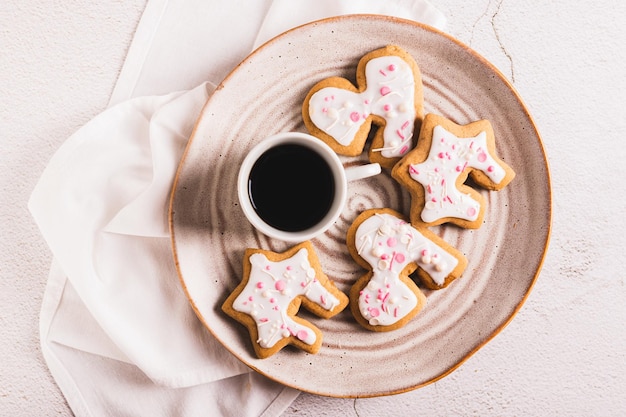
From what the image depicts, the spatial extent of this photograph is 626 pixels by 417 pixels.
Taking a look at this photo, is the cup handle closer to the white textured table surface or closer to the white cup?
the white cup

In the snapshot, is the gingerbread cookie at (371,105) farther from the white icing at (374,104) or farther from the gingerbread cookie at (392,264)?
the gingerbread cookie at (392,264)

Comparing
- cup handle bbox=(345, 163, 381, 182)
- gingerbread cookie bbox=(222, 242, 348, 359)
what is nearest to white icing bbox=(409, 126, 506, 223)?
cup handle bbox=(345, 163, 381, 182)

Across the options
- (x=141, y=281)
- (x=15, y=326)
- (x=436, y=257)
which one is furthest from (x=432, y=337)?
Result: (x=15, y=326)

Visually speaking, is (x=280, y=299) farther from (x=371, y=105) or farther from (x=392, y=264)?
(x=371, y=105)

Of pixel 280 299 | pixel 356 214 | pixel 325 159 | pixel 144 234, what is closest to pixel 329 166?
pixel 325 159

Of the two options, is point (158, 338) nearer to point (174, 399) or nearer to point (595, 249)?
point (174, 399)

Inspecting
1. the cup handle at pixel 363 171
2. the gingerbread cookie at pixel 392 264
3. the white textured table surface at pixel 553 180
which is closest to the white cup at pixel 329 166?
the cup handle at pixel 363 171
